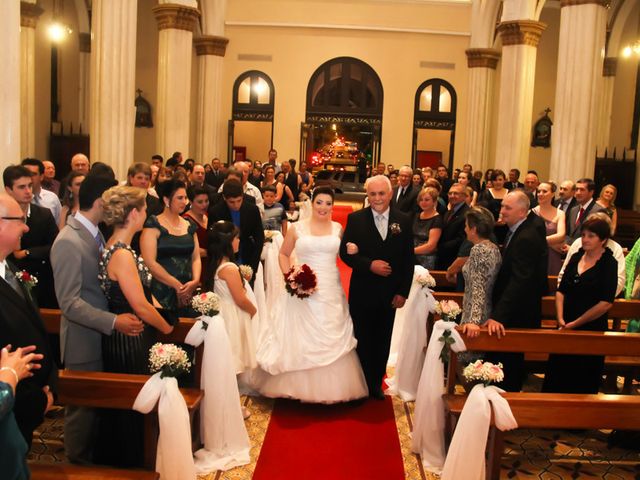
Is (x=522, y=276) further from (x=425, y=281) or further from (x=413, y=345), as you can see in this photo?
(x=413, y=345)

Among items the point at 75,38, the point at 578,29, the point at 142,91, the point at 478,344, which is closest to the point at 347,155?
the point at 142,91

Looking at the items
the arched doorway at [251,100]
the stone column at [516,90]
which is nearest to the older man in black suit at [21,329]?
the stone column at [516,90]

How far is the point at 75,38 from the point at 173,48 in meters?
8.49

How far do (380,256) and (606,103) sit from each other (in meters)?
20.2

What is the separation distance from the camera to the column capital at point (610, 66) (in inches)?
931

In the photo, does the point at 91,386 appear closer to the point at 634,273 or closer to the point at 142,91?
the point at 634,273

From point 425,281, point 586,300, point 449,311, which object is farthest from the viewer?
point 425,281

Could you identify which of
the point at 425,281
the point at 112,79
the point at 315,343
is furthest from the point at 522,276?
the point at 112,79

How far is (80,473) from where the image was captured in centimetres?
358

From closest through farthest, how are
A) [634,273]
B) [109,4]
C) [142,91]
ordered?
[634,273] < [109,4] < [142,91]

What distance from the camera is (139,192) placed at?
4188 mm

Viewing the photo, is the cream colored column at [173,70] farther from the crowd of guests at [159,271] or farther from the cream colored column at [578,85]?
the cream colored column at [578,85]

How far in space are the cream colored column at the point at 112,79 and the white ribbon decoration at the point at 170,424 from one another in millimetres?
8072

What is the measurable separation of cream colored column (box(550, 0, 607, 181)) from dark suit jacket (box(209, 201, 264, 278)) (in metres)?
6.91
